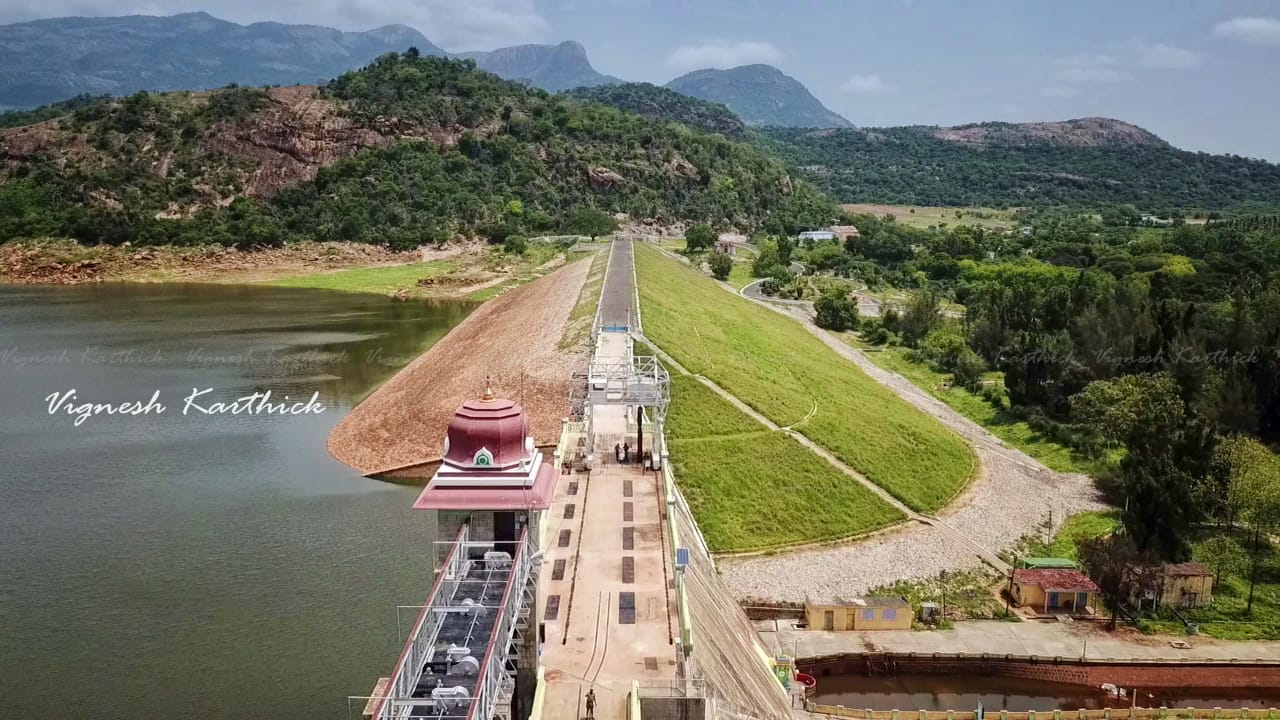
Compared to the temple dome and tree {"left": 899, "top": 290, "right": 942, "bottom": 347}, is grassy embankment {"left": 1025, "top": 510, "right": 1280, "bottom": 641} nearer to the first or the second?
the temple dome

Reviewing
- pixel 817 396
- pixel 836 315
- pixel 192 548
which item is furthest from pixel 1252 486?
pixel 836 315

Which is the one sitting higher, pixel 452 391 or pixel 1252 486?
pixel 452 391

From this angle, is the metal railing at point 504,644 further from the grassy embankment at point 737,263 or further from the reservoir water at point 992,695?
the grassy embankment at point 737,263

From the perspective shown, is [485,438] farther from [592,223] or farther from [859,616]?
[592,223]

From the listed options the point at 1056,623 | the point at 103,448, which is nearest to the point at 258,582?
the point at 103,448

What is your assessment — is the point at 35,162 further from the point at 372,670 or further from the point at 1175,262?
the point at 1175,262
